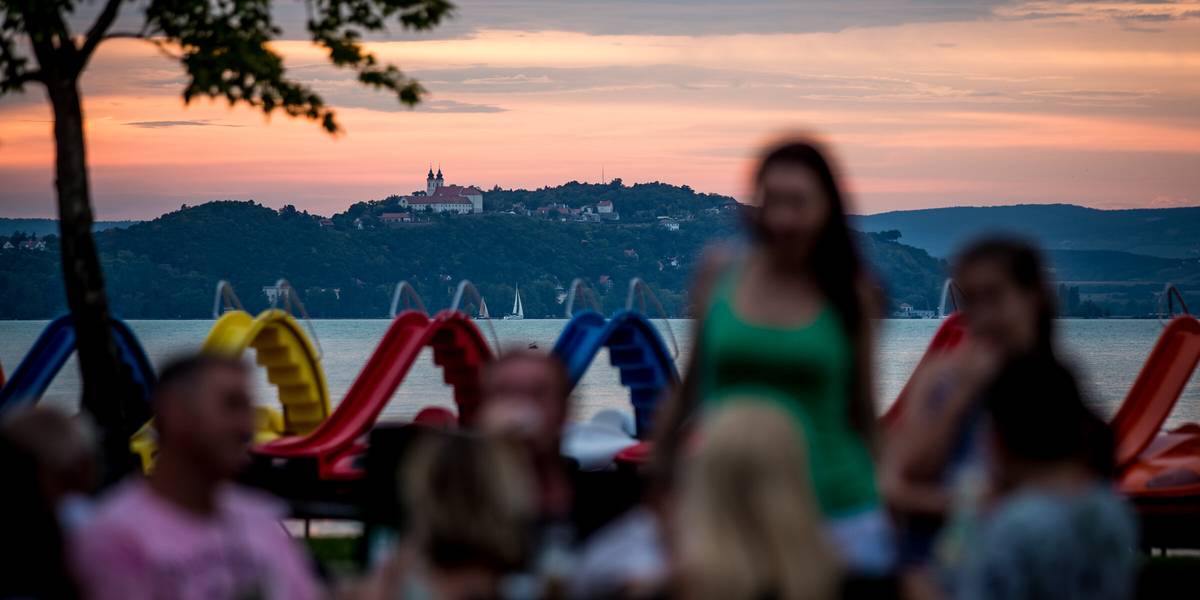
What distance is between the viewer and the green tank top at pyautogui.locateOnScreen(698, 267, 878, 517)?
3.87 metres

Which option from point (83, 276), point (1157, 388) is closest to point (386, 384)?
point (83, 276)

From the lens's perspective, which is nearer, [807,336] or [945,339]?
[807,336]

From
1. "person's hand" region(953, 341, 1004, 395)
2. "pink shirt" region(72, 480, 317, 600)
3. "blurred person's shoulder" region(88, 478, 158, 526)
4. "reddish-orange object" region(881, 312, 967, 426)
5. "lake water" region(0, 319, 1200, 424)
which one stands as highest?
"person's hand" region(953, 341, 1004, 395)

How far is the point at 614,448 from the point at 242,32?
12.0 feet

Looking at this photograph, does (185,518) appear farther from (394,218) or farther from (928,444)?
(394,218)

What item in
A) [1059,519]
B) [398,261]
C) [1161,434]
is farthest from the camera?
[398,261]

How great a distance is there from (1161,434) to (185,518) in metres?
10.1

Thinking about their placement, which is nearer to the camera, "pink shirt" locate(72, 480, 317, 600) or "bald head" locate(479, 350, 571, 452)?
"pink shirt" locate(72, 480, 317, 600)

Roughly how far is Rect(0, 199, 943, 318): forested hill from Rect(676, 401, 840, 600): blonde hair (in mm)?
107691

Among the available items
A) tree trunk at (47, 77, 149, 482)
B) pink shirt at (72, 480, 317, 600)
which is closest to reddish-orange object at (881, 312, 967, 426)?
tree trunk at (47, 77, 149, 482)

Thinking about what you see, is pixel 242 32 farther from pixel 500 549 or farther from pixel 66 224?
pixel 500 549

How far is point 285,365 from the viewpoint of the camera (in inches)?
548

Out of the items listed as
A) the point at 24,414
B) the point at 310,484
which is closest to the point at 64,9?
the point at 310,484

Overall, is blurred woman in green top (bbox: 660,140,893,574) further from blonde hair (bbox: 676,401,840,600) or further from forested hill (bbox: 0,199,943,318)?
forested hill (bbox: 0,199,943,318)
